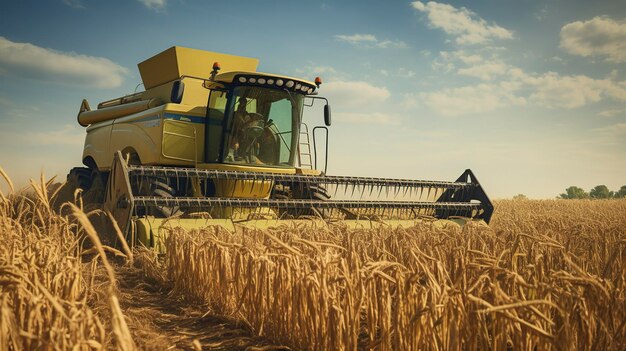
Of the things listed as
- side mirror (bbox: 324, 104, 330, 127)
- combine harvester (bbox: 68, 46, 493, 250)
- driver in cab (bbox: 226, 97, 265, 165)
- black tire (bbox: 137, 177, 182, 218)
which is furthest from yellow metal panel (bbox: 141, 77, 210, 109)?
side mirror (bbox: 324, 104, 330, 127)

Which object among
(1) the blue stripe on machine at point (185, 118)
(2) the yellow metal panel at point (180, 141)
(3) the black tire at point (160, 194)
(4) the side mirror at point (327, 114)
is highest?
(4) the side mirror at point (327, 114)

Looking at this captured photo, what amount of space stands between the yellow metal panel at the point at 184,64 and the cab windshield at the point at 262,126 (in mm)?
2122

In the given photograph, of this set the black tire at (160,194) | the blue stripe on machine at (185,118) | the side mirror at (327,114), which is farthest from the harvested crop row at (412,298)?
the blue stripe on machine at (185,118)

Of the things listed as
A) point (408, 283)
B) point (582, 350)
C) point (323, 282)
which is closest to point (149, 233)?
point (323, 282)

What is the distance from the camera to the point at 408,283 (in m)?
2.25

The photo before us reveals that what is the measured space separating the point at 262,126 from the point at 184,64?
2.51 metres

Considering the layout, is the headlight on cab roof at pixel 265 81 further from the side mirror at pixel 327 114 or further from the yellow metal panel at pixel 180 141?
the yellow metal panel at pixel 180 141

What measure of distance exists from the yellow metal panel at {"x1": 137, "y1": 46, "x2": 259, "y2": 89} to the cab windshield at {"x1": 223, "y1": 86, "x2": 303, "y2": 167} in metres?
2.12

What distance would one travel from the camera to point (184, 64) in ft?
30.8

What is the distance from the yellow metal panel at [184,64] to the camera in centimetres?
932

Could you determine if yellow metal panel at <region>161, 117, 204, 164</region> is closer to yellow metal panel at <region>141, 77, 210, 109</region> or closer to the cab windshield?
yellow metal panel at <region>141, 77, 210, 109</region>

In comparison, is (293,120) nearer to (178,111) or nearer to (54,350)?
(178,111)

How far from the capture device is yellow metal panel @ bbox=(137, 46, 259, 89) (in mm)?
9320

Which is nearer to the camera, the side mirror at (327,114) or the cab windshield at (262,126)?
→ the cab windshield at (262,126)
